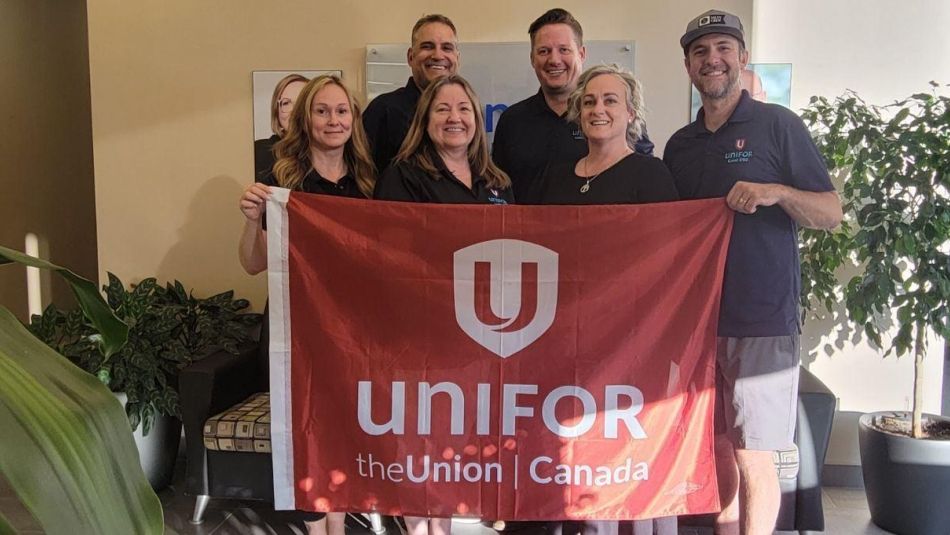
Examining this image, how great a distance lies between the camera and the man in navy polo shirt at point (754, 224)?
1.88 meters

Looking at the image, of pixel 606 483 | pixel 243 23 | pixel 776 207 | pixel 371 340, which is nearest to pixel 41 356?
pixel 371 340

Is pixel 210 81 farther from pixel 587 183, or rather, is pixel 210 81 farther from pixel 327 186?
pixel 587 183

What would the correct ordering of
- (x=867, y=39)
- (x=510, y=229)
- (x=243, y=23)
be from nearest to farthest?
1. (x=510, y=229)
2. (x=867, y=39)
3. (x=243, y=23)

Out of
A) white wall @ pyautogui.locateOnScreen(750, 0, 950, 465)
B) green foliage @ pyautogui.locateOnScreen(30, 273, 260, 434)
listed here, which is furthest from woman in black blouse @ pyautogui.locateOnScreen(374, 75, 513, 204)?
white wall @ pyautogui.locateOnScreen(750, 0, 950, 465)

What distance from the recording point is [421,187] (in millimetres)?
1930

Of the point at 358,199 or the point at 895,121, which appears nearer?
the point at 358,199

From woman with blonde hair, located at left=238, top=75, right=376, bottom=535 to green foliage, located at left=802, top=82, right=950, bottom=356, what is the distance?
1.70 m

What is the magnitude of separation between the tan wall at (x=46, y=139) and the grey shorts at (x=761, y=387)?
Answer: 3831 millimetres

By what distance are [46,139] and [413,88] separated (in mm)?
2852

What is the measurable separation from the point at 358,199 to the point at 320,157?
0.26 metres

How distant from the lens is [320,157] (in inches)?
79.7

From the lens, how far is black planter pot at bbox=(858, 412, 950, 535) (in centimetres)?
235

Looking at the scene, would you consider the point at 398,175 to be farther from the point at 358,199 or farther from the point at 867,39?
the point at 867,39

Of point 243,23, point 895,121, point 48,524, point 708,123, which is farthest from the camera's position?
point 243,23
